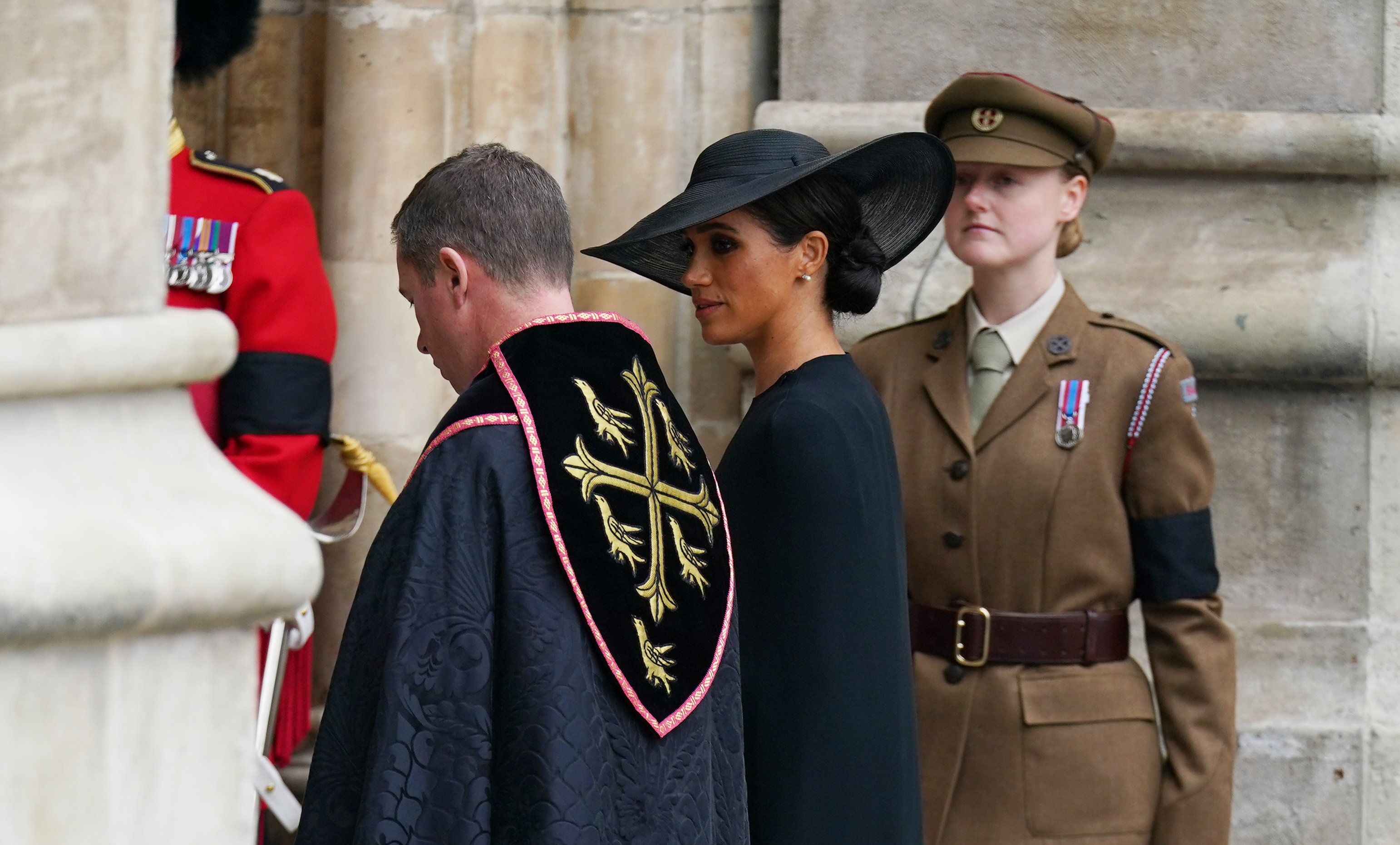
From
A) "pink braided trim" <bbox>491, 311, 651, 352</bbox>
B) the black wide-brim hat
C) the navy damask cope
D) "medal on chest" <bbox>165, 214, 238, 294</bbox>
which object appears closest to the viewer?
the navy damask cope

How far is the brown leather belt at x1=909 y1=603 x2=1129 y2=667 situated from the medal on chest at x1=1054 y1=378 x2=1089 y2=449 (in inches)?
11.3

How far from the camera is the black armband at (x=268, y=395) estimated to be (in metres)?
3.20

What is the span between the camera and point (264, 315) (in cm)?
323

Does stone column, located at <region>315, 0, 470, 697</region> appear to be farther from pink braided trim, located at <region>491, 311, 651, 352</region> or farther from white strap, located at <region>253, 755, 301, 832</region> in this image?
pink braided trim, located at <region>491, 311, 651, 352</region>

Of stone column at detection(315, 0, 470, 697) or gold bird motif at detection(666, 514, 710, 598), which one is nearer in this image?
gold bird motif at detection(666, 514, 710, 598)

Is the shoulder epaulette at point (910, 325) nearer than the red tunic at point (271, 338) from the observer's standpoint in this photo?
Yes

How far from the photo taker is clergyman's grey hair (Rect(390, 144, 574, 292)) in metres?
2.00

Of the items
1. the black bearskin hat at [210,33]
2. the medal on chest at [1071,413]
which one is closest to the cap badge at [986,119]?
the medal on chest at [1071,413]

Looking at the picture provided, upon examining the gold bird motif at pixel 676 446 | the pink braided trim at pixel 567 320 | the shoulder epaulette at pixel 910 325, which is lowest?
the gold bird motif at pixel 676 446

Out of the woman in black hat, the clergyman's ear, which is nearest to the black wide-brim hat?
the woman in black hat

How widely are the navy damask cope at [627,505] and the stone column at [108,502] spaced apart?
0.39 meters

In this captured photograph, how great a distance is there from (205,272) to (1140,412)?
171 centimetres

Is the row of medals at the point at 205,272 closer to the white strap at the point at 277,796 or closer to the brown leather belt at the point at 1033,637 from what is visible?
the white strap at the point at 277,796

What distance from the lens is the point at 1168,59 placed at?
12.2 feet
